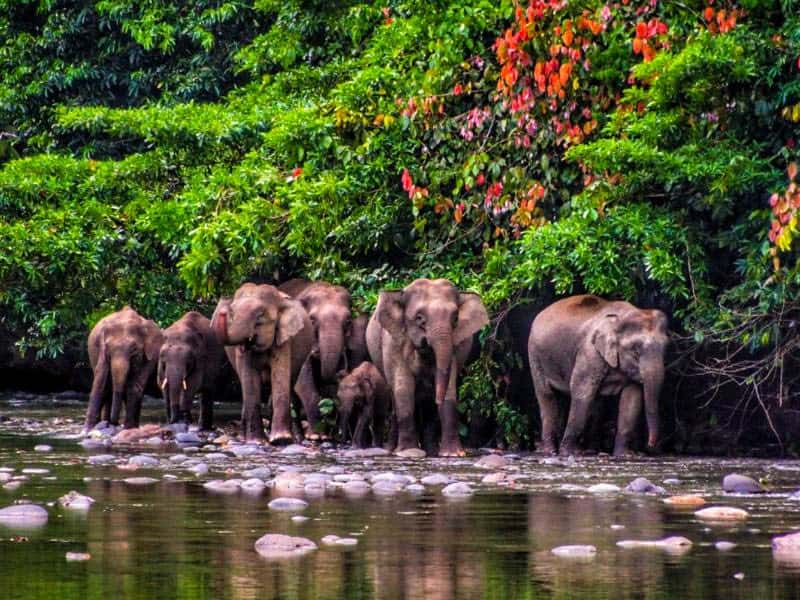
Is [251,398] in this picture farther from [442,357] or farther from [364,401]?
[442,357]

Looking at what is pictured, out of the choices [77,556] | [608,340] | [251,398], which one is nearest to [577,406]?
[608,340]

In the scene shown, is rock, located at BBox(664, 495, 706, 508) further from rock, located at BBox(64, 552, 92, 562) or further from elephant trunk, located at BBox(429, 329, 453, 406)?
elephant trunk, located at BBox(429, 329, 453, 406)

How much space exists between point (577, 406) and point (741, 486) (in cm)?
506

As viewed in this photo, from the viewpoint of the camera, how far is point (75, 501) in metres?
12.5

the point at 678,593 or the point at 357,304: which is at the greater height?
the point at 357,304

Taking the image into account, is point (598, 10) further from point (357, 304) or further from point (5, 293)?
point (5, 293)

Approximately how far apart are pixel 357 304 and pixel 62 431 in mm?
3748

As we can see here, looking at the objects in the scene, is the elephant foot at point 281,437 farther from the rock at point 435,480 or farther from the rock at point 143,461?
the rock at point 435,480

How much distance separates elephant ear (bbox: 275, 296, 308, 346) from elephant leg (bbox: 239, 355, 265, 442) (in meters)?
0.50

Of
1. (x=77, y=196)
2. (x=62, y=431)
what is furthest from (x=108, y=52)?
(x=62, y=431)

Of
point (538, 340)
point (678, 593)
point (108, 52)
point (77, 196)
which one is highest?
point (108, 52)

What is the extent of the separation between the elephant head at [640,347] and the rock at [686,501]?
15.8 ft

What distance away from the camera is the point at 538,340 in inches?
766

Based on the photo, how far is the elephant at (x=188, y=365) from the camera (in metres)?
21.8
